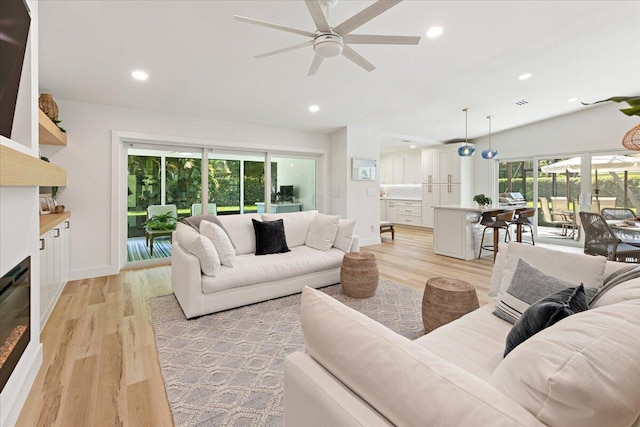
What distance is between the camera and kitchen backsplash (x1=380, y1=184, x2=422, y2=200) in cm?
944

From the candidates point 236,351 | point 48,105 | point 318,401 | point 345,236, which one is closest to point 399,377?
point 318,401

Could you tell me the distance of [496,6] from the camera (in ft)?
8.70

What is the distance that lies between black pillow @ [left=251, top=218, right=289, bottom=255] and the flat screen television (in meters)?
2.28

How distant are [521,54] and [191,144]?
4886mm

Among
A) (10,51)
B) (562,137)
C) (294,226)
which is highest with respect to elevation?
(562,137)

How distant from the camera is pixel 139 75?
3.41 m

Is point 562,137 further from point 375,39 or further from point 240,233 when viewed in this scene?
point 240,233

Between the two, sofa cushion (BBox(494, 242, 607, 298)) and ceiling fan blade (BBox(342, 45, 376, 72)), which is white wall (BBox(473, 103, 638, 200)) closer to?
sofa cushion (BBox(494, 242, 607, 298))

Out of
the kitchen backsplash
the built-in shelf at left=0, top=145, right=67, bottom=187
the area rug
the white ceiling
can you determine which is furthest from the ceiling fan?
the kitchen backsplash

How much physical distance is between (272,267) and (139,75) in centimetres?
273

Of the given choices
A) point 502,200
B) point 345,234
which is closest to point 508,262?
point 345,234

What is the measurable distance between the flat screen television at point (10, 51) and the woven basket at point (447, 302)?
9.25 feet

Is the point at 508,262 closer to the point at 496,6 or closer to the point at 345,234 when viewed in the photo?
the point at 345,234

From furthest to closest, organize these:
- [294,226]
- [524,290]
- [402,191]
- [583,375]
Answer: [402,191], [294,226], [524,290], [583,375]
